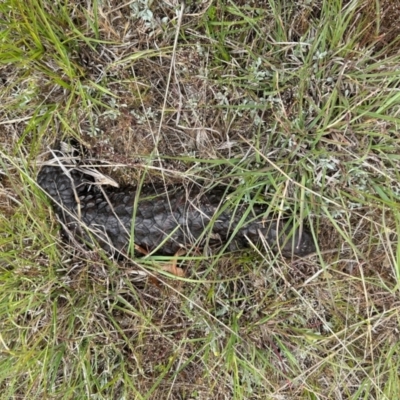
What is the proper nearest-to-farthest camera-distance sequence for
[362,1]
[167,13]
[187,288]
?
[362,1] → [167,13] → [187,288]

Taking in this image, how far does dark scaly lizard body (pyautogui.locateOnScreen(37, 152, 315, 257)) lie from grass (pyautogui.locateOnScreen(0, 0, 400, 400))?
2.7 inches

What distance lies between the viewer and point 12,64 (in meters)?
1.96

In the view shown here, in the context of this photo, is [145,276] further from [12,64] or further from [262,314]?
[12,64]

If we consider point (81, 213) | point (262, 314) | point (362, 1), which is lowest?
point (262, 314)

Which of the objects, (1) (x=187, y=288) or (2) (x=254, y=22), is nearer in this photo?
(2) (x=254, y=22)

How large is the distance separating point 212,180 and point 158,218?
28 centimetres

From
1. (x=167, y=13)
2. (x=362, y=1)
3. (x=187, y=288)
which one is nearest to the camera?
(x=362, y=1)

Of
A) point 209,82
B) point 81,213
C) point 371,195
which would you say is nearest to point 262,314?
point 371,195

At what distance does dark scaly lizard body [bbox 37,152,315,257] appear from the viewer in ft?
6.14

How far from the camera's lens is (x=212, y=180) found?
1.90 m

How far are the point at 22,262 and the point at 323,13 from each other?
1.66 meters

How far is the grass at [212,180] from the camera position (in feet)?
5.98

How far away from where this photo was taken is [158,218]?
1.90 meters

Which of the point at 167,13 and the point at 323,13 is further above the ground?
the point at 167,13
